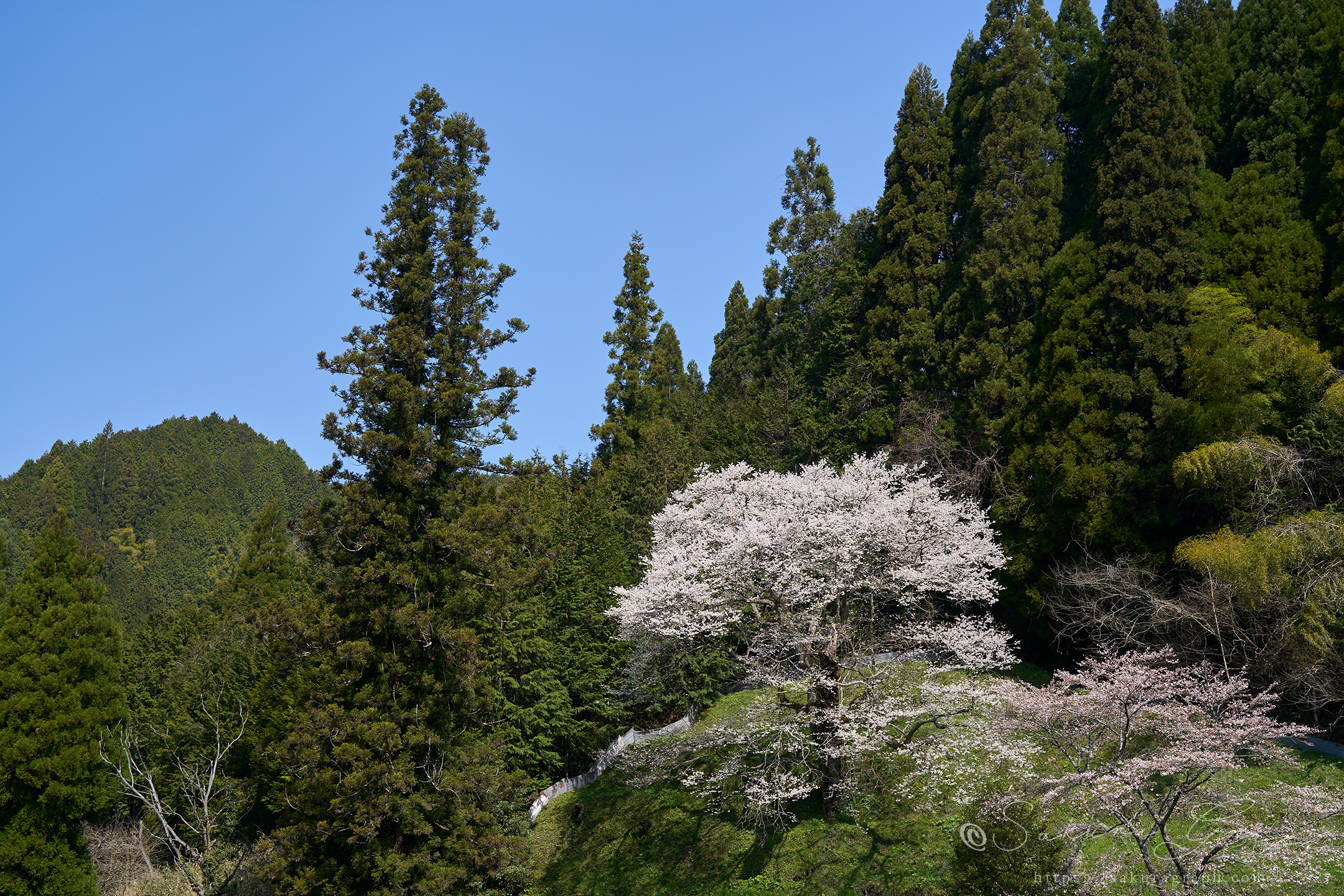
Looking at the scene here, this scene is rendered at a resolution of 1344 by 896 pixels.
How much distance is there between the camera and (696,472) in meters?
22.0

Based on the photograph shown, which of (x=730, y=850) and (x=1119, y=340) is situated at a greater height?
(x=1119, y=340)

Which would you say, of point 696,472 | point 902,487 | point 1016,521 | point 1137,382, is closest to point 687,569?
point 696,472

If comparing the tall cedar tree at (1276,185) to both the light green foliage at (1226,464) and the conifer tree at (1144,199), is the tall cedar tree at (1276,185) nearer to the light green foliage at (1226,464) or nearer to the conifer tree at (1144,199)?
the conifer tree at (1144,199)

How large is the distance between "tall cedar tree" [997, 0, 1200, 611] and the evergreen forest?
104 mm

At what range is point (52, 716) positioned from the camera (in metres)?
24.9

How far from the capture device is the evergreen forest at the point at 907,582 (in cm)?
1499

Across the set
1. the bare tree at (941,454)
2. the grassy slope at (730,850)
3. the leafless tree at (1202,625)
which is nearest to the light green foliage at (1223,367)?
the leafless tree at (1202,625)

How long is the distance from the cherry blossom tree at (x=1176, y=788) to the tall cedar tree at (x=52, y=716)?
83.6ft

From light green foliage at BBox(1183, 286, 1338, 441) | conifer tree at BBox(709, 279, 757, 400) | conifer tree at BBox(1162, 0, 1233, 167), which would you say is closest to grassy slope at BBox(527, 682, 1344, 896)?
light green foliage at BBox(1183, 286, 1338, 441)

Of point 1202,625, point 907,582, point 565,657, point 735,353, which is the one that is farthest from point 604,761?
point 735,353

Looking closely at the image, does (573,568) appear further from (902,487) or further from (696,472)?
(902,487)

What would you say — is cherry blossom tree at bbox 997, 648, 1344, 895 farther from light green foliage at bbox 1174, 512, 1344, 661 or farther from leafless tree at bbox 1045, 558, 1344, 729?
light green foliage at bbox 1174, 512, 1344, 661

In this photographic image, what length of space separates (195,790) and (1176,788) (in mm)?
30932

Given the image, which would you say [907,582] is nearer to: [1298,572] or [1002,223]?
[1298,572]
